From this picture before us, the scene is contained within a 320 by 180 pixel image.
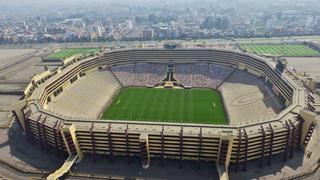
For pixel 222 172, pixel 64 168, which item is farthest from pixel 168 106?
pixel 64 168

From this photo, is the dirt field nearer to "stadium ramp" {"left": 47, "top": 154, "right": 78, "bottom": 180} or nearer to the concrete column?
the concrete column

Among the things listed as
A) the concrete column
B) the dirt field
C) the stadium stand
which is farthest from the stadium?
the dirt field

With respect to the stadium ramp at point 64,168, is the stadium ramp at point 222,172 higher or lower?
higher

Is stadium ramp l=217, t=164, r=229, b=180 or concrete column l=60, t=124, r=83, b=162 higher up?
concrete column l=60, t=124, r=83, b=162

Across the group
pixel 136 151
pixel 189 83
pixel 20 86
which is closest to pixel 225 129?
pixel 136 151

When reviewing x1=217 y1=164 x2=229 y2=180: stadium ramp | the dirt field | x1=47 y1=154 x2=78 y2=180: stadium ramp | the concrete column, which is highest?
the concrete column

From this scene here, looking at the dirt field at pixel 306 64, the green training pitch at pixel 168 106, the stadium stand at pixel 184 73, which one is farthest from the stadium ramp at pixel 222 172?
the dirt field at pixel 306 64

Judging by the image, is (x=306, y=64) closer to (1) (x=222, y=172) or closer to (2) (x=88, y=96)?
(1) (x=222, y=172)

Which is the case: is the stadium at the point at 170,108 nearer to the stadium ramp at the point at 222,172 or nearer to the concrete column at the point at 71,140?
the concrete column at the point at 71,140
